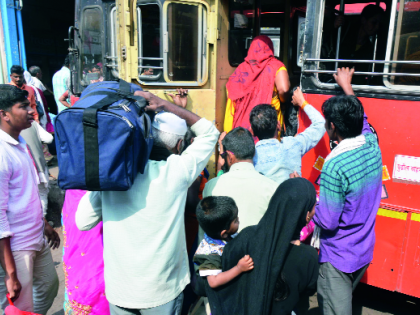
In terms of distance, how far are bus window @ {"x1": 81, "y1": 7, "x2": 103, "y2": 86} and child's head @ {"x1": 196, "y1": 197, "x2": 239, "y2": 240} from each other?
13.8 feet

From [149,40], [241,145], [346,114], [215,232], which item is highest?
[149,40]

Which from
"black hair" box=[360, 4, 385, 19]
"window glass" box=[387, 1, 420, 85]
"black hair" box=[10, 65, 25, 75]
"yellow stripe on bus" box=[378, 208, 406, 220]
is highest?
"black hair" box=[360, 4, 385, 19]

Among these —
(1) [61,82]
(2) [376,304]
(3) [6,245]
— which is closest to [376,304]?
(2) [376,304]

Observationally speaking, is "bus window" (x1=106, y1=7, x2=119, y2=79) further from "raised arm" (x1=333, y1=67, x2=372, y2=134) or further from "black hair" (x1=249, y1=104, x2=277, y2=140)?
"raised arm" (x1=333, y1=67, x2=372, y2=134)

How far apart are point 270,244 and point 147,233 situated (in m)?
0.58

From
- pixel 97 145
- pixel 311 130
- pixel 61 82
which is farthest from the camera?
pixel 61 82

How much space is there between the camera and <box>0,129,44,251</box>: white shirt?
196 centimetres

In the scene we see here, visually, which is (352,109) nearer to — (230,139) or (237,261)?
(230,139)

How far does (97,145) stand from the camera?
54.3 inches

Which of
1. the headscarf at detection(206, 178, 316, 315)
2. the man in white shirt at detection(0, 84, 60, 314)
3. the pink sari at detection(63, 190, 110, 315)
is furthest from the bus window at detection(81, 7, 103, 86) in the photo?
the headscarf at detection(206, 178, 316, 315)

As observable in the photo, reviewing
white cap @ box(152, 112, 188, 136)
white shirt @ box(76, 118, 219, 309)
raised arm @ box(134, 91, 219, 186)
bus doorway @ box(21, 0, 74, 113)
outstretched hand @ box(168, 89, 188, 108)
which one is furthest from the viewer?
bus doorway @ box(21, 0, 74, 113)

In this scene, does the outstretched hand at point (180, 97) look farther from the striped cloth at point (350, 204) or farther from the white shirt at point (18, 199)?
the striped cloth at point (350, 204)

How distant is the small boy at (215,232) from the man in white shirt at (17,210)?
43.5 inches

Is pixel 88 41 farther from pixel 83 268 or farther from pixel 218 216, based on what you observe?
pixel 218 216
